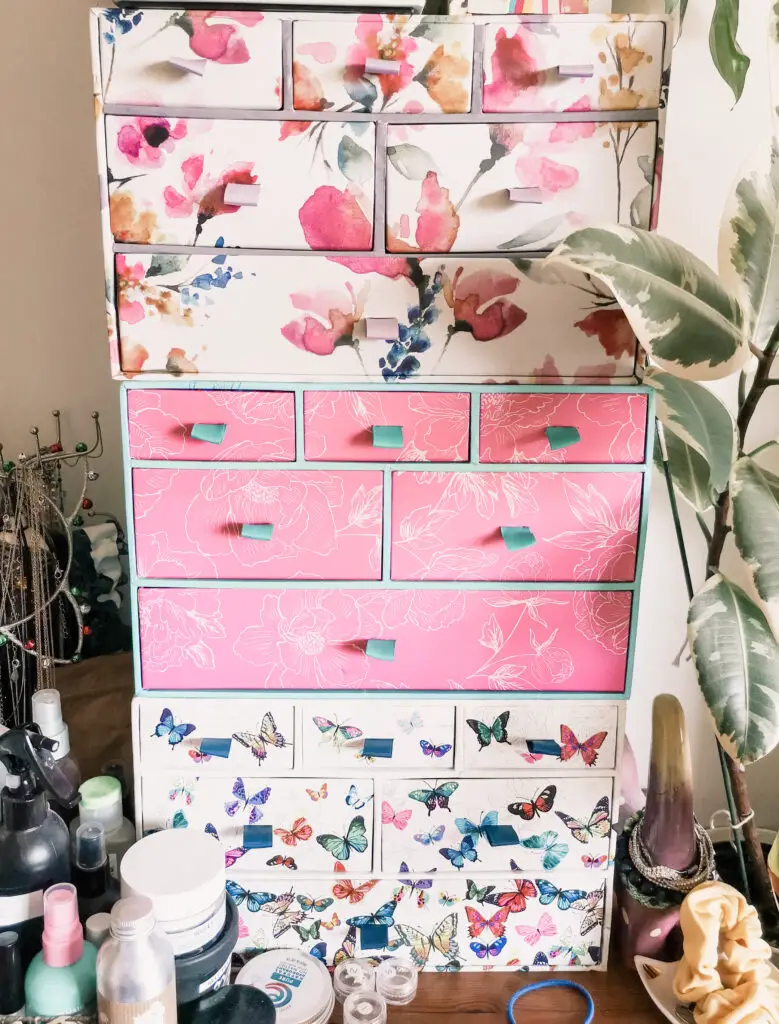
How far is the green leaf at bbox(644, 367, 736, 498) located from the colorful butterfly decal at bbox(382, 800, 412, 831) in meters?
0.60

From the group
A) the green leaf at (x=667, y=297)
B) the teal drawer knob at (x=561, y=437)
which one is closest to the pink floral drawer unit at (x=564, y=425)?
the teal drawer knob at (x=561, y=437)

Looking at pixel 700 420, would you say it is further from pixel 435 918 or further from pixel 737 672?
pixel 435 918

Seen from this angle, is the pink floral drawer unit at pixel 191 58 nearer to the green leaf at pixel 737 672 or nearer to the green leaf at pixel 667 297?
the green leaf at pixel 667 297

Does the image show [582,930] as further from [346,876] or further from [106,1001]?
[106,1001]

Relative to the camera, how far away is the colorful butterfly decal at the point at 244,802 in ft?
4.15

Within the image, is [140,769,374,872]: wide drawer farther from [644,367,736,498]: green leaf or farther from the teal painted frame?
[644,367,736,498]: green leaf

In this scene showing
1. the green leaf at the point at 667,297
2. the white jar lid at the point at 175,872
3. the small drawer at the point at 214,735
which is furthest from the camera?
the small drawer at the point at 214,735

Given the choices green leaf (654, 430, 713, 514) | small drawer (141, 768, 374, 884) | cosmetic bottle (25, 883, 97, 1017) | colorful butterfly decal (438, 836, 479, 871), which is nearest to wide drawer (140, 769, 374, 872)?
small drawer (141, 768, 374, 884)

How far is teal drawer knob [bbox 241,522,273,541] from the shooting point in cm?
116

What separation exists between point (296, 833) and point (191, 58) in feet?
3.20

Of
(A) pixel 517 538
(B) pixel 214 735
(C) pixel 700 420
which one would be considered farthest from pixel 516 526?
(B) pixel 214 735

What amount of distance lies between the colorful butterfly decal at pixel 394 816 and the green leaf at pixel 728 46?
104 centimetres

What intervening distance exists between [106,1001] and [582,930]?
0.66 m

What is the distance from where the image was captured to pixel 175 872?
1.16 metres
